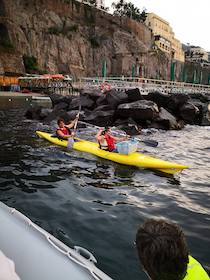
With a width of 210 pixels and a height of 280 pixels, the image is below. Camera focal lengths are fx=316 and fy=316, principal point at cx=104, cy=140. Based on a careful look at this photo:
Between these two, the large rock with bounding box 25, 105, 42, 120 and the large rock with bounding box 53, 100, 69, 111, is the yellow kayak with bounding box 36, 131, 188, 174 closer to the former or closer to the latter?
the large rock with bounding box 25, 105, 42, 120

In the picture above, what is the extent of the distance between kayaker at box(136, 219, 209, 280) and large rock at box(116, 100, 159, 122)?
17.2 m

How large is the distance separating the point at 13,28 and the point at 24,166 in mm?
47842

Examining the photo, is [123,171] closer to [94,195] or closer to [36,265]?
[94,195]

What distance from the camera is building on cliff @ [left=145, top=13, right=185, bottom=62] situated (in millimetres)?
102000

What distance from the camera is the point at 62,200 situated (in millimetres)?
7227

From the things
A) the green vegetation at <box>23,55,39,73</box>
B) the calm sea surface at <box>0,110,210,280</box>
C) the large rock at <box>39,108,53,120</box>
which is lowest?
the calm sea surface at <box>0,110,210,280</box>

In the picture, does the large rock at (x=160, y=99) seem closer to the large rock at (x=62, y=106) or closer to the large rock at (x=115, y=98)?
the large rock at (x=115, y=98)

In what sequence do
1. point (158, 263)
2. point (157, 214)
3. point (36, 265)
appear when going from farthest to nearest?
point (157, 214)
point (36, 265)
point (158, 263)

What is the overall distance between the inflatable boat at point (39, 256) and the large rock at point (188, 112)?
2051cm

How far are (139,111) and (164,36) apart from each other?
97759 mm

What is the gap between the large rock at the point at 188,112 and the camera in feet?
74.2

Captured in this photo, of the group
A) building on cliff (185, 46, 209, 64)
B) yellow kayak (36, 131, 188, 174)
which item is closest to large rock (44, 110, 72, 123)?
yellow kayak (36, 131, 188, 174)

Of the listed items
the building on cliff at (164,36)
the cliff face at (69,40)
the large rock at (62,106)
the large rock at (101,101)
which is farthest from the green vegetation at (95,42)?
the large rock at (101,101)

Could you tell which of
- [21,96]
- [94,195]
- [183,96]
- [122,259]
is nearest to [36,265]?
[122,259]
